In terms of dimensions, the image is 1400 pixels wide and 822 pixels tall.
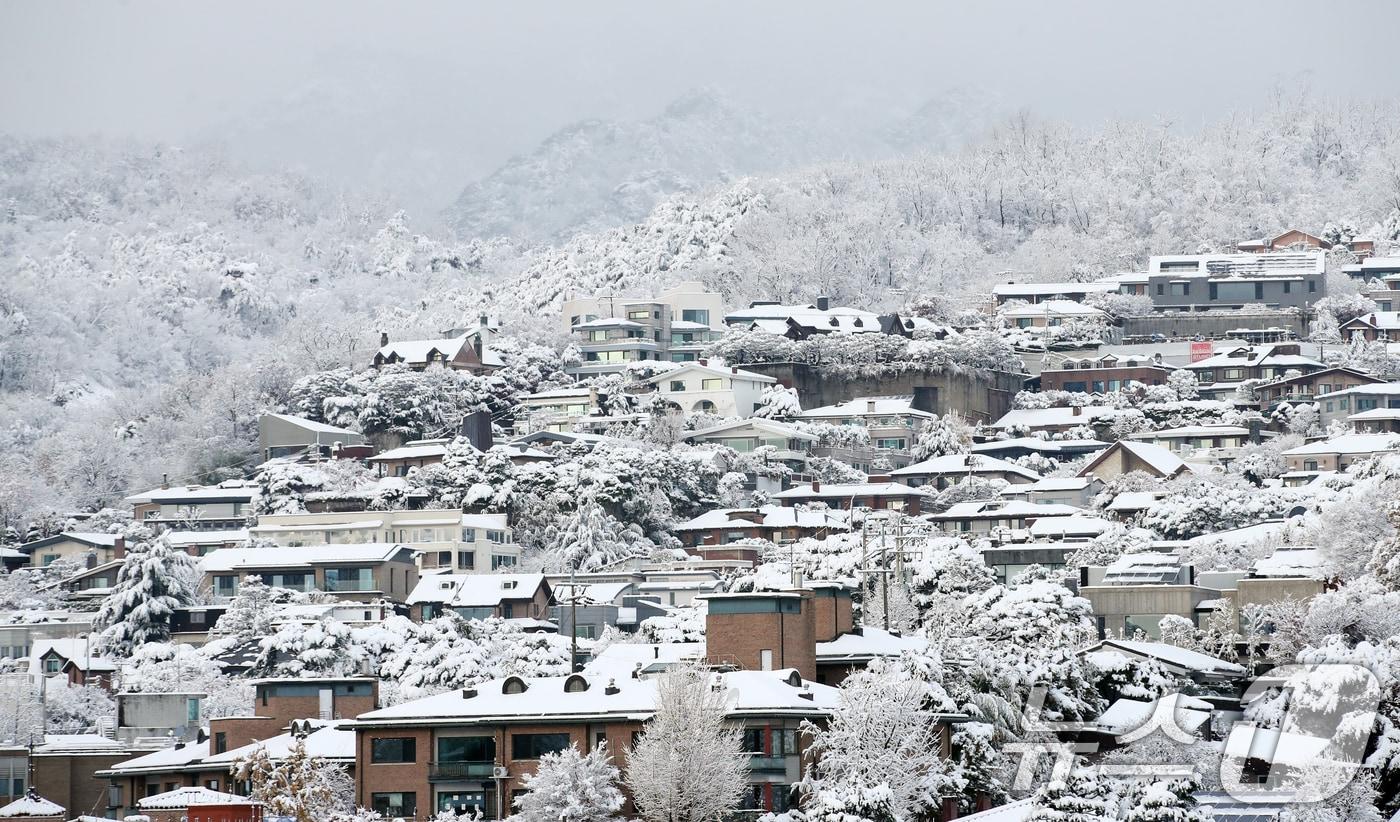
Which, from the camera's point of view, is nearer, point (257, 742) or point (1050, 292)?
point (257, 742)

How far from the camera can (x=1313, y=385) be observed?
10194 centimetres

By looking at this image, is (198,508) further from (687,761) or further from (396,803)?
(687,761)

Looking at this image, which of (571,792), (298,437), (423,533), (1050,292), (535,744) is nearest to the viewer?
(571,792)

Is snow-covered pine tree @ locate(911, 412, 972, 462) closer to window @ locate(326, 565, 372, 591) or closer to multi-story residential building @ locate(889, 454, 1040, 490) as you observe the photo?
multi-story residential building @ locate(889, 454, 1040, 490)

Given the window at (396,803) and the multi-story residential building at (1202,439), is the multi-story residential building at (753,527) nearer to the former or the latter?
the multi-story residential building at (1202,439)

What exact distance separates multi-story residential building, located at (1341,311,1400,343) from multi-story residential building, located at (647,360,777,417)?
30045 mm

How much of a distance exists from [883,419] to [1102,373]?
12051 mm

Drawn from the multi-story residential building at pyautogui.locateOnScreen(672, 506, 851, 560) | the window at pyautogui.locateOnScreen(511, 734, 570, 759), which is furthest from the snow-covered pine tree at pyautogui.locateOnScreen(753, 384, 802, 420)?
the window at pyautogui.locateOnScreen(511, 734, 570, 759)

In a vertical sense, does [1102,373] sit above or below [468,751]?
above

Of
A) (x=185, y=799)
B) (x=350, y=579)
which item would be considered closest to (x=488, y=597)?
(x=350, y=579)

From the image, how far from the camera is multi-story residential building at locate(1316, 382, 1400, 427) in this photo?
98250 mm

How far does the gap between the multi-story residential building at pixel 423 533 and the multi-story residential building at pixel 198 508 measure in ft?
25.3

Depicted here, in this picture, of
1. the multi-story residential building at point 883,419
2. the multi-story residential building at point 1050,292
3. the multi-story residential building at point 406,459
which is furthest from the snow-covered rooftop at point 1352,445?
the multi-story residential building at point 1050,292

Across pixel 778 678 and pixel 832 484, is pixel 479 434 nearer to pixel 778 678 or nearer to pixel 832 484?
pixel 832 484
